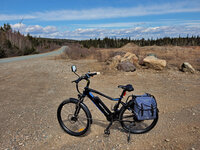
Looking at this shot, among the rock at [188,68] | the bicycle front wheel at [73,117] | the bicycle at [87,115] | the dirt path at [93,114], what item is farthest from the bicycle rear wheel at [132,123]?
the rock at [188,68]

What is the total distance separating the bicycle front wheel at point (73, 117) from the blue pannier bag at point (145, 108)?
0.89m

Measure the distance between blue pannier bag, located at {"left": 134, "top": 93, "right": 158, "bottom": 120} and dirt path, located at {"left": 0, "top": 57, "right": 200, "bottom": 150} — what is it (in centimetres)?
57

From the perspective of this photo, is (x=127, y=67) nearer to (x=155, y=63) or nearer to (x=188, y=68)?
(x=155, y=63)

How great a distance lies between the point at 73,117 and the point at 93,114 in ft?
3.60

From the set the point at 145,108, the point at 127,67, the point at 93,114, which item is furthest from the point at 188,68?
the point at 145,108

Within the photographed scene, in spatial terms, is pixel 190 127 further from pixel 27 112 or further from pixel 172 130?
pixel 27 112

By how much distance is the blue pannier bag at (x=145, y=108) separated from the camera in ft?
10.0

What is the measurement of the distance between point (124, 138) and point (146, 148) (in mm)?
462

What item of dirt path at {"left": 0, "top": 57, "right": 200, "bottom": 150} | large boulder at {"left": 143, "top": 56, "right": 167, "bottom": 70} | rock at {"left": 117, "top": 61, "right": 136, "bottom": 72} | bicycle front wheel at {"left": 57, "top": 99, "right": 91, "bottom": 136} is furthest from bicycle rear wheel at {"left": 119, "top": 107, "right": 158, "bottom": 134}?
large boulder at {"left": 143, "top": 56, "right": 167, "bottom": 70}

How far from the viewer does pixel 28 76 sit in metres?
8.88

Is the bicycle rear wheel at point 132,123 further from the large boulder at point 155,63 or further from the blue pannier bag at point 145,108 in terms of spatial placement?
the large boulder at point 155,63

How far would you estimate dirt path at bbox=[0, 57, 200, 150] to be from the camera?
10.7 feet

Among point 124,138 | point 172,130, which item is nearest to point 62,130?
point 124,138

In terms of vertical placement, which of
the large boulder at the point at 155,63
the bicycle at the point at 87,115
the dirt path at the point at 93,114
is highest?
the large boulder at the point at 155,63
